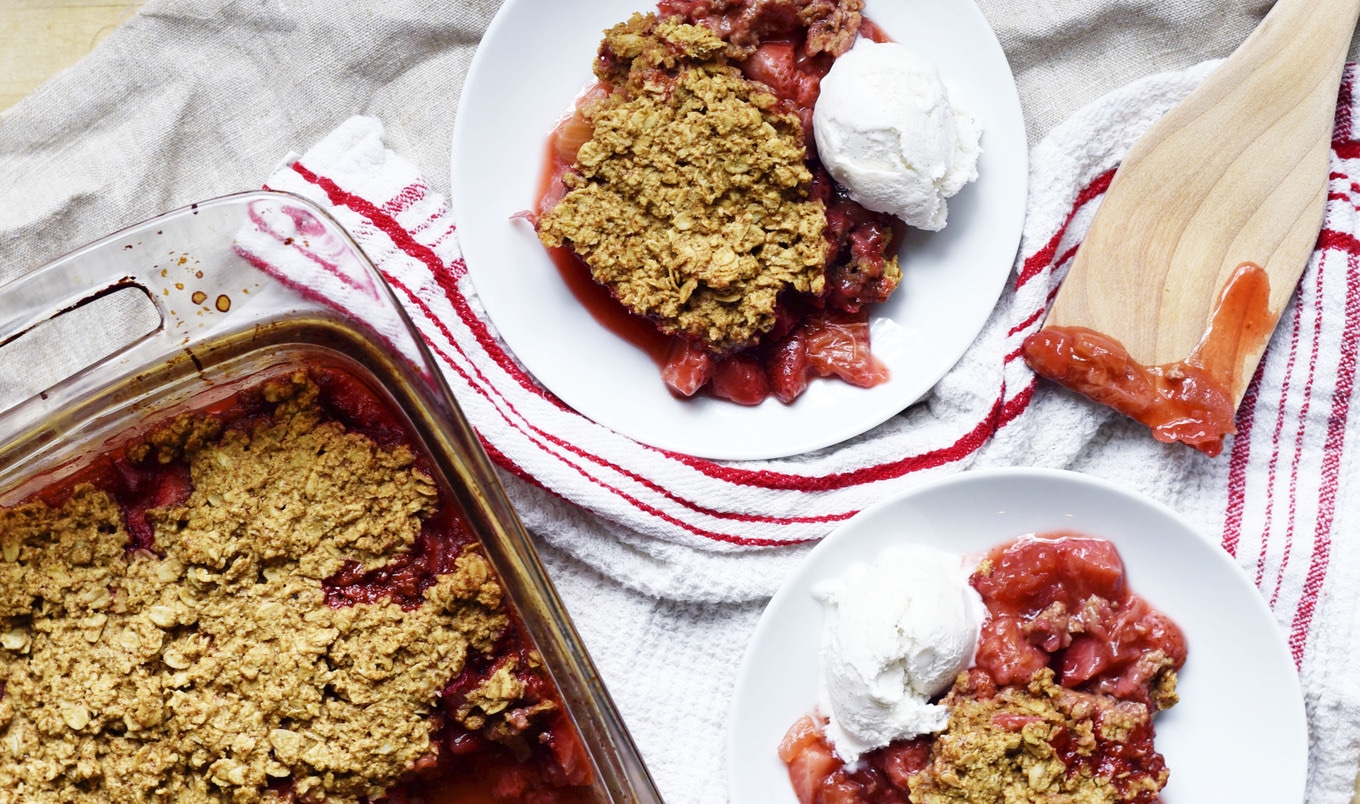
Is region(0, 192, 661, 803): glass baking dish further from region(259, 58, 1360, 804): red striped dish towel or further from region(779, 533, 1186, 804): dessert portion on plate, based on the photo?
region(779, 533, 1186, 804): dessert portion on plate

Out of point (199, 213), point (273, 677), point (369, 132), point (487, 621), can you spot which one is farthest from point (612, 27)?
point (273, 677)

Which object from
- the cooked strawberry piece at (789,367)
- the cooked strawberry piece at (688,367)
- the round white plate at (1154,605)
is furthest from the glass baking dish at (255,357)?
A: the cooked strawberry piece at (789,367)

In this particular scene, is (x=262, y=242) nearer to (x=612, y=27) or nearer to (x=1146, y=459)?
(x=612, y=27)

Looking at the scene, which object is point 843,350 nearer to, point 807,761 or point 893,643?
point 893,643

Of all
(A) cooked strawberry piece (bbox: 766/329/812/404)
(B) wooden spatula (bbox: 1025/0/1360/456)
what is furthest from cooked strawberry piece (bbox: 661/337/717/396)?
(B) wooden spatula (bbox: 1025/0/1360/456)

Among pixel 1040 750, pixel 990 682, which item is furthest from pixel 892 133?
pixel 1040 750

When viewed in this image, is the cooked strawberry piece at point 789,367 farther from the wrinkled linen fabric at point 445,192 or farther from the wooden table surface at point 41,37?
the wooden table surface at point 41,37
